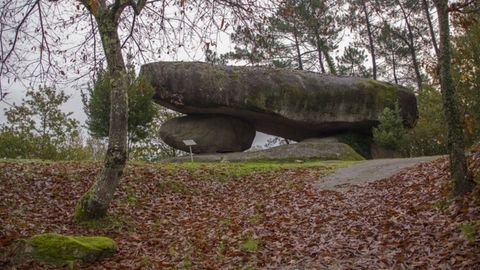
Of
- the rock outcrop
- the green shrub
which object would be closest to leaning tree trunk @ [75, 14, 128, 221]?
the rock outcrop

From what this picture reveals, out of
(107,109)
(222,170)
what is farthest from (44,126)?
(222,170)

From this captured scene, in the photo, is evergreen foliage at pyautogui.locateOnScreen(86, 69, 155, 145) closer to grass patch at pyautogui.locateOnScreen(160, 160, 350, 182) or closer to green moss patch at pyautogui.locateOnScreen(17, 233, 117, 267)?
grass patch at pyautogui.locateOnScreen(160, 160, 350, 182)

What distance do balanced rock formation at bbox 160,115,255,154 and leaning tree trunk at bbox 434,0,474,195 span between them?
49.3 feet

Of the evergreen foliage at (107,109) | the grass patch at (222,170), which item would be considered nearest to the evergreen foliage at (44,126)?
the evergreen foliage at (107,109)

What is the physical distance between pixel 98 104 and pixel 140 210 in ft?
44.9

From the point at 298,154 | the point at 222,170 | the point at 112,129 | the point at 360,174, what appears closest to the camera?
the point at 112,129

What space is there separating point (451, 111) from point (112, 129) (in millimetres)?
5841

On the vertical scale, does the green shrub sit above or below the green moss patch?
above

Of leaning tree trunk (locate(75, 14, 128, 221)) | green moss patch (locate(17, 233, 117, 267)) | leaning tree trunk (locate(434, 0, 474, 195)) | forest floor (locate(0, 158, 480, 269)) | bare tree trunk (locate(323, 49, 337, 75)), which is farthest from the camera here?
bare tree trunk (locate(323, 49, 337, 75))

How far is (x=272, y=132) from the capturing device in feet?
79.2

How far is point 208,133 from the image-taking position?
2138cm

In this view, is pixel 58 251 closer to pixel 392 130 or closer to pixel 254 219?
pixel 254 219

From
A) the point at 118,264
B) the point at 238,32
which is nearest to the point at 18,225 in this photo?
the point at 118,264

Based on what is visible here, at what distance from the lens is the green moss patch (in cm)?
655
